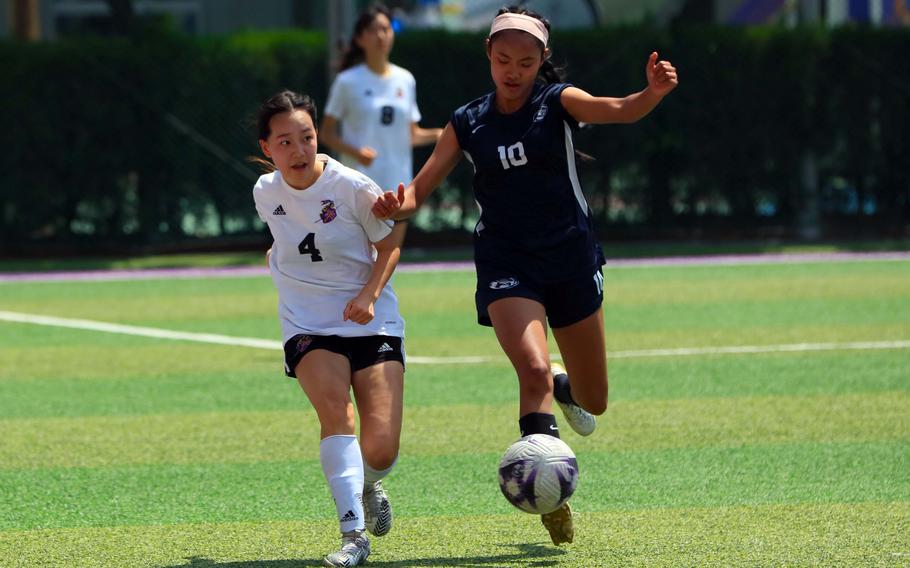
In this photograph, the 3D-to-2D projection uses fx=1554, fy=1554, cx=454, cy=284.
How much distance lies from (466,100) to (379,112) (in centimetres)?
722

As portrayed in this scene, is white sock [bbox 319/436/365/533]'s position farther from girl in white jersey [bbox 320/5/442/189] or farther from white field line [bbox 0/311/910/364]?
girl in white jersey [bbox 320/5/442/189]

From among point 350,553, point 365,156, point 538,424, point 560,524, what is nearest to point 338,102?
point 365,156

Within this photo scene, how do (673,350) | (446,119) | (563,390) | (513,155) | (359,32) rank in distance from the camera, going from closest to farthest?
(513,155) < (563,390) < (673,350) < (359,32) < (446,119)

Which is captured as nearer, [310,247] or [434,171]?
[310,247]

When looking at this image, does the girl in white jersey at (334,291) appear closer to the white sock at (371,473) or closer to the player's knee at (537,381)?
the white sock at (371,473)

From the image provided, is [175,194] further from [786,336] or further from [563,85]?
[563,85]

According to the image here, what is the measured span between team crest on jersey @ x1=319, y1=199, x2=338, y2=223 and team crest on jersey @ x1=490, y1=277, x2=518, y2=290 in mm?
686

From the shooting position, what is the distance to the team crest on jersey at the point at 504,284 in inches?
240

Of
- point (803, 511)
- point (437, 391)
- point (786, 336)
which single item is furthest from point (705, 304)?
point (803, 511)

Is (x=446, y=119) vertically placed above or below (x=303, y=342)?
above

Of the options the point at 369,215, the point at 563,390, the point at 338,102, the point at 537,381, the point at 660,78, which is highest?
the point at 338,102

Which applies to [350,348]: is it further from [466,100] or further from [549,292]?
[466,100]

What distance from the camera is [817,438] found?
7.82m

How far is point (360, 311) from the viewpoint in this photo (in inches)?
228
